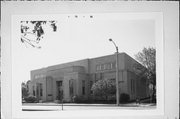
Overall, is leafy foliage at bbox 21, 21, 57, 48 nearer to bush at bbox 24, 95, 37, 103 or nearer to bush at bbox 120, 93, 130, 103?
bush at bbox 24, 95, 37, 103

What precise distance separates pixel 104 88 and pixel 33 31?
3.83 ft

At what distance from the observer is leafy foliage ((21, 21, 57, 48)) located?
3.82m

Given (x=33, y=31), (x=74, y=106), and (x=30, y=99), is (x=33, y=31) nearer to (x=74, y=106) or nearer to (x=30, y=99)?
(x=30, y=99)

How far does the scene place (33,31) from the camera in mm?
3848

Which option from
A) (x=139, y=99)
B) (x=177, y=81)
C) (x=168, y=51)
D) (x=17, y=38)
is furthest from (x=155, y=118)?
(x=17, y=38)

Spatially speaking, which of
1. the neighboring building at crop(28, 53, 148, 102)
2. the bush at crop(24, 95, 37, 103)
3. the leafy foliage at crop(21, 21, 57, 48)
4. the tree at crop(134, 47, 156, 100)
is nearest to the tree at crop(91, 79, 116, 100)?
the neighboring building at crop(28, 53, 148, 102)

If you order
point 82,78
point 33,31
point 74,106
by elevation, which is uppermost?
point 33,31

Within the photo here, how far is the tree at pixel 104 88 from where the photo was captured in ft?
12.5

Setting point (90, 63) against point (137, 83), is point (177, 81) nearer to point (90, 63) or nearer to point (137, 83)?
point (137, 83)

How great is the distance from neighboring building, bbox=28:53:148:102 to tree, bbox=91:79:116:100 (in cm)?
5

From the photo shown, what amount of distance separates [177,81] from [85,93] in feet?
3.82

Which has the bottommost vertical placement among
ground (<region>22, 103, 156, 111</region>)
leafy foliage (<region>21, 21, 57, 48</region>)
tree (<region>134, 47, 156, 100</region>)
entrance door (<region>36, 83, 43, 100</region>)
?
ground (<region>22, 103, 156, 111</region>)

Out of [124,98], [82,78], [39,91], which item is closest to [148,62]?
[124,98]

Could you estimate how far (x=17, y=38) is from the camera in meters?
3.77
